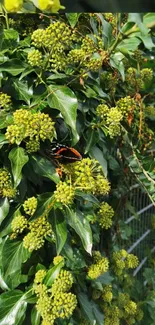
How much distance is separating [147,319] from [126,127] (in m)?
1.01

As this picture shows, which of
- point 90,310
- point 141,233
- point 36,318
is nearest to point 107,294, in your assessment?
point 90,310

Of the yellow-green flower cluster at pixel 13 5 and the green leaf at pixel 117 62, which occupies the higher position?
the yellow-green flower cluster at pixel 13 5

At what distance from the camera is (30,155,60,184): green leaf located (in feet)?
3.77

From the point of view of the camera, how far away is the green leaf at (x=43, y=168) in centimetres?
115

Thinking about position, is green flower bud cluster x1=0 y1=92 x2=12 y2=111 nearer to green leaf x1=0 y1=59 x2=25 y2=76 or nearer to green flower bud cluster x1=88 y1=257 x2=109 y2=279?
green leaf x1=0 y1=59 x2=25 y2=76

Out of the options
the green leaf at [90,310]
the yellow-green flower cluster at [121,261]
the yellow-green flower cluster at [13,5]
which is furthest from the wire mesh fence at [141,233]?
the yellow-green flower cluster at [13,5]

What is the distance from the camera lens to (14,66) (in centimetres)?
122

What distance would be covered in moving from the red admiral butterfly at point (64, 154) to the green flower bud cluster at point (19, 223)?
19cm

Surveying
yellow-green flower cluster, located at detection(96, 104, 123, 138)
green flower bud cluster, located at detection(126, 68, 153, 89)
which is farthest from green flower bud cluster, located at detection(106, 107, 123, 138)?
green flower bud cluster, located at detection(126, 68, 153, 89)

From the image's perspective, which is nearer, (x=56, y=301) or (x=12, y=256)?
(x=56, y=301)

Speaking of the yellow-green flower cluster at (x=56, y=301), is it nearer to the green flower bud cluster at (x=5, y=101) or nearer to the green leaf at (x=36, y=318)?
the green leaf at (x=36, y=318)

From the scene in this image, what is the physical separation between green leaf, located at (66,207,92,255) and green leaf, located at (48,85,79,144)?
6.9 inches

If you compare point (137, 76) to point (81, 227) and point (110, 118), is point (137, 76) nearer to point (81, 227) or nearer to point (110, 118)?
point (110, 118)

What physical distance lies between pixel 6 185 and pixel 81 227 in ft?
0.67
